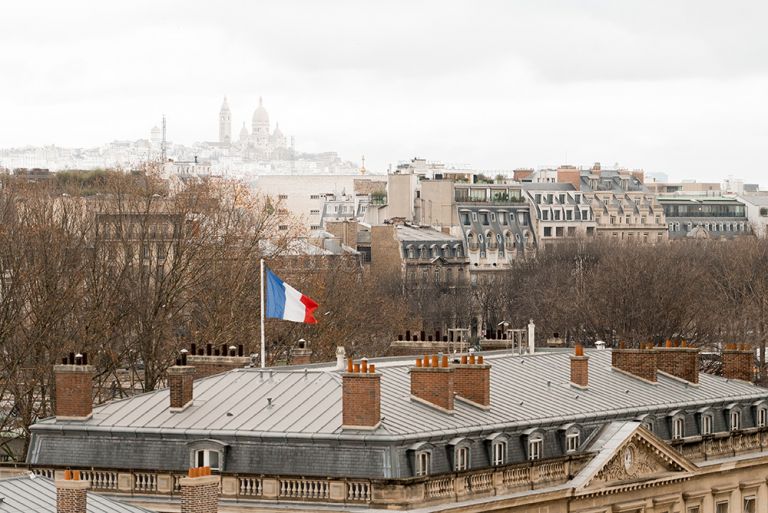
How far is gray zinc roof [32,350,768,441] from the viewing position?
5678 centimetres

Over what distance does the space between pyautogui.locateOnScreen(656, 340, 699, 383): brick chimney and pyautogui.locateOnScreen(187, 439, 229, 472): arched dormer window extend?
20884 millimetres

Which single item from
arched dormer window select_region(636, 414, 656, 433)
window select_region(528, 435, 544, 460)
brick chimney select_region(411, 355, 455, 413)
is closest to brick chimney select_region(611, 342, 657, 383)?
arched dormer window select_region(636, 414, 656, 433)


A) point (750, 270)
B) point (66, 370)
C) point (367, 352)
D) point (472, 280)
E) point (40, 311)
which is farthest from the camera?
point (472, 280)

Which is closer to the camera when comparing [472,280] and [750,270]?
[750,270]

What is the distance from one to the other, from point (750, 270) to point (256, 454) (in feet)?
358

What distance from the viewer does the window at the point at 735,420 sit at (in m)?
71.7

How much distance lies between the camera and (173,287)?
102 meters

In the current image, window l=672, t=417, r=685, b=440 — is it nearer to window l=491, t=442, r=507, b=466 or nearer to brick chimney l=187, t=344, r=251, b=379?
window l=491, t=442, r=507, b=466

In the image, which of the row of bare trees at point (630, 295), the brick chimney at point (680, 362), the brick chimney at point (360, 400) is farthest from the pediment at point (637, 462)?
the row of bare trees at point (630, 295)

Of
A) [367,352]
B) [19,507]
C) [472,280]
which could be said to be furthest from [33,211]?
[472,280]

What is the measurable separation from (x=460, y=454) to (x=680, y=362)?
18139 millimetres

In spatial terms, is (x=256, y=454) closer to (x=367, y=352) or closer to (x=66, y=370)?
(x=66, y=370)

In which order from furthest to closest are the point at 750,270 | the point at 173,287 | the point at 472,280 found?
the point at 472,280
the point at 750,270
the point at 173,287

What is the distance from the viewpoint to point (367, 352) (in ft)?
400
